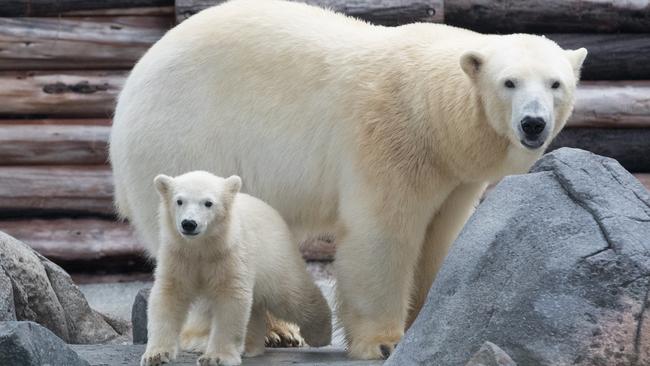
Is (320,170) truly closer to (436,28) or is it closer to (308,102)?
(308,102)

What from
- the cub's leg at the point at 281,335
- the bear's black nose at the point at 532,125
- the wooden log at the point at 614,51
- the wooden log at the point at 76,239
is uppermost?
the bear's black nose at the point at 532,125

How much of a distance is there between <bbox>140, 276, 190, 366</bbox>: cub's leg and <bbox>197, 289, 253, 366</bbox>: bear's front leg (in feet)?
0.46

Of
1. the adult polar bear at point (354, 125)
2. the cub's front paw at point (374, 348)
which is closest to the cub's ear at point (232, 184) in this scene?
the adult polar bear at point (354, 125)

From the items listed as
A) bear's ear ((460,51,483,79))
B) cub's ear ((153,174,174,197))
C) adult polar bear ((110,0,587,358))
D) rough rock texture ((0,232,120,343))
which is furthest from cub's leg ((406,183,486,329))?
rough rock texture ((0,232,120,343))

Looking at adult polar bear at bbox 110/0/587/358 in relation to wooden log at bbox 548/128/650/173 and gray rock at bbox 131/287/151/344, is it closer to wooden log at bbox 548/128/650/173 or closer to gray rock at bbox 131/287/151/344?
gray rock at bbox 131/287/151/344

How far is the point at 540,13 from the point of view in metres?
8.87

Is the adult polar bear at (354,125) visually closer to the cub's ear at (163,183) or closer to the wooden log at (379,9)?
the cub's ear at (163,183)

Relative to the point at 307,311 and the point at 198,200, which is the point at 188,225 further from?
the point at 307,311

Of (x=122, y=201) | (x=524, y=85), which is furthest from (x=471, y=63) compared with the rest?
(x=122, y=201)

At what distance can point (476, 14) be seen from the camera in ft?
29.0

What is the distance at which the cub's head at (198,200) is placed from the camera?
16.6 feet

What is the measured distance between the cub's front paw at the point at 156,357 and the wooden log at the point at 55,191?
3909 millimetres

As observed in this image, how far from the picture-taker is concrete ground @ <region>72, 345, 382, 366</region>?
537 centimetres

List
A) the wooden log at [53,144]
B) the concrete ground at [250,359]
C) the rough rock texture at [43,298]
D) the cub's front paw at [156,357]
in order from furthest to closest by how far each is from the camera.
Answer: the wooden log at [53,144] → the rough rock texture at [43,298] → the concrete ground at [250,359] → the cub's front paw at [156,357]
